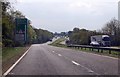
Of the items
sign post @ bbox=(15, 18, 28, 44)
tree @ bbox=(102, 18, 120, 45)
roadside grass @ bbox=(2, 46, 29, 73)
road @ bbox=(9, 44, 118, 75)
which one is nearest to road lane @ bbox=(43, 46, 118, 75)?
road @ bbox=(9, 44, 118, 75)

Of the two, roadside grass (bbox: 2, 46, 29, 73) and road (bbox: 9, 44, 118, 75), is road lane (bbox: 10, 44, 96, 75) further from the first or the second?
roadside grass (bbox: 2, 46, 29, 73)

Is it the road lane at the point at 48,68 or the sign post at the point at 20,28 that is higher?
the sign post at the point at 20,28

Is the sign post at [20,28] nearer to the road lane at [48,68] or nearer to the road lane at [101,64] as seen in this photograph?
the road lane at [101,64]

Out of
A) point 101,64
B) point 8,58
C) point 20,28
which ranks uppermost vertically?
point 20,28

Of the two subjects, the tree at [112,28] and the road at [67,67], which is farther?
the tree at [112,28]

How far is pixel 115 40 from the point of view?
348 ft

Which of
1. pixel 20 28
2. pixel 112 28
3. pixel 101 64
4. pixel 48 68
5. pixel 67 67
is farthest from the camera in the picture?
pixel 112 28

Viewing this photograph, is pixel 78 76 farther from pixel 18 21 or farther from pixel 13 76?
pixel 18 21

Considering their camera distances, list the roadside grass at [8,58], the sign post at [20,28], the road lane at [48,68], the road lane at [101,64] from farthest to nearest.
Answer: the sign post at [20,28]
the roadside grass at [8,58]
the road lane at [101,64]
the road lane at [48,68]

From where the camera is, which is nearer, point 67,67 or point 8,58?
point 67,67

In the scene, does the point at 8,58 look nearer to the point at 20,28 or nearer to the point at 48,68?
the point at 48,68

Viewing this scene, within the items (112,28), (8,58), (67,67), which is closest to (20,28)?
(8,58)

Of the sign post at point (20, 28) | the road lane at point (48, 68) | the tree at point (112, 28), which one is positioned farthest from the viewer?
the tree at point (112, 28)

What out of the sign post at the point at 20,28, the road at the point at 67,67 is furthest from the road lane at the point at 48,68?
the sign post at the point at 20,28
